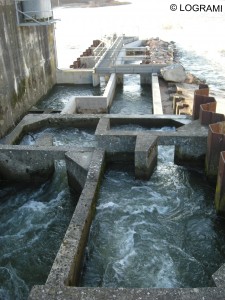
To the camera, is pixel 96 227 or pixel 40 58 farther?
pixel 40 58

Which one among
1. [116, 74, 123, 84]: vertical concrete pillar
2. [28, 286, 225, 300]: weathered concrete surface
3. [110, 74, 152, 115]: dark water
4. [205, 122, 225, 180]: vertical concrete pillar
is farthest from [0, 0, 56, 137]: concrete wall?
[28, 286, 225, 300]: weathered concrete surface

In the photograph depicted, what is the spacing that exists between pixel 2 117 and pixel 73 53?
26125 millimetres

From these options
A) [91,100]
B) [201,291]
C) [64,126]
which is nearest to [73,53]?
[91,100]

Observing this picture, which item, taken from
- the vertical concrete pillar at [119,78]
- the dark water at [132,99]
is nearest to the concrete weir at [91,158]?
the dark water at [132,99]

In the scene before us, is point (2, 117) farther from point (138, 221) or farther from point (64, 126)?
point (138, 221)

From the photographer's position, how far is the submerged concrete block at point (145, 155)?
9.40 metres

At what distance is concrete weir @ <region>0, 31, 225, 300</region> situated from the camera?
5.16 meters

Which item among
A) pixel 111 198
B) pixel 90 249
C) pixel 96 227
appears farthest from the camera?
pixel 111 198

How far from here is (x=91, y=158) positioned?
948 centimetres

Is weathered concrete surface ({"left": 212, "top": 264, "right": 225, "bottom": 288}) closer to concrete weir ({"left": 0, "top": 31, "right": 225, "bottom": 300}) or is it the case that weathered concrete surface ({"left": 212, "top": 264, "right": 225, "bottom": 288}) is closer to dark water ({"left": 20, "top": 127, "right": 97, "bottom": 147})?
concrete weir ({"left": 0, "top": 31, "right": 225, "bottom": 300})

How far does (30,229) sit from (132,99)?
12.1 metres

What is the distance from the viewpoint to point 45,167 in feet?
33.8

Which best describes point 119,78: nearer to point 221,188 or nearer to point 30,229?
point 30,229

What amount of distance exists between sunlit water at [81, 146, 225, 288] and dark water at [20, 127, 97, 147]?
7.42ft
